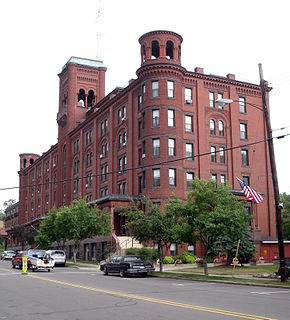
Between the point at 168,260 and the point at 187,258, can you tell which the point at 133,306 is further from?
the point at 187,258

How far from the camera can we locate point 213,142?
54.0 m

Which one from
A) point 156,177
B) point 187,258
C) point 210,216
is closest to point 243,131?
point 156,177

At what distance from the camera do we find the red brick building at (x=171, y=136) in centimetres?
5009

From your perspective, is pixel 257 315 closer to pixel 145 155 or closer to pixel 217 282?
→ pixel 217 282

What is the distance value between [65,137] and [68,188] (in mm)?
8640

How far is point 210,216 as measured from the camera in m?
28.8

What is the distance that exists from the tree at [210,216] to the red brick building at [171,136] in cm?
1416

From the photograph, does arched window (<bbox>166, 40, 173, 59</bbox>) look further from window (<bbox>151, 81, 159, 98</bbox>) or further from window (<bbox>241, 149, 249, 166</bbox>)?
window (<bbox>241, 149, 249, 166</bbox>)

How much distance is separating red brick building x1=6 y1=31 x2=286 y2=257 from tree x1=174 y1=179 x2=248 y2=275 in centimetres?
1416

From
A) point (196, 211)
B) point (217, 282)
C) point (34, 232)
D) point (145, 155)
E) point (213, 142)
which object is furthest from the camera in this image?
point (34, 232)

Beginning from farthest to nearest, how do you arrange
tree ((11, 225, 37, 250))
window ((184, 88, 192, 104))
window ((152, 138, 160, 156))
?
tree ((11, 225, 37, 250)) < window ((184, 88, 192, 104)) < window ((152, 138, 160, 156))

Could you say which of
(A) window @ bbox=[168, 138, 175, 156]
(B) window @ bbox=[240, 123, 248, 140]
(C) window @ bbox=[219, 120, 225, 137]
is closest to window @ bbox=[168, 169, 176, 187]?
(A) window @ bbox=[168, 138, 175, 156]

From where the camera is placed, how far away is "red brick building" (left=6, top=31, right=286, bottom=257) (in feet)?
164

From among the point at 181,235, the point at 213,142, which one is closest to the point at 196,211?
the point at 181,235
